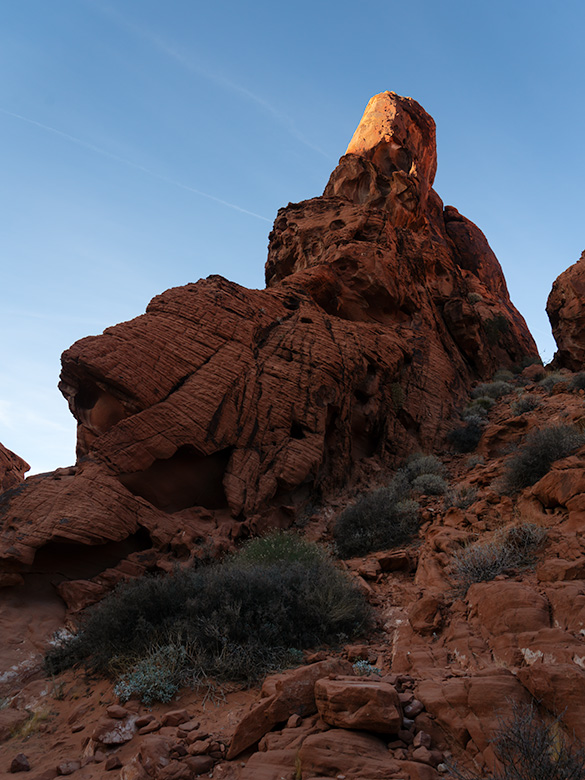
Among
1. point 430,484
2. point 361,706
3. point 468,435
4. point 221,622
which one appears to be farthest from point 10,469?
point 361,706

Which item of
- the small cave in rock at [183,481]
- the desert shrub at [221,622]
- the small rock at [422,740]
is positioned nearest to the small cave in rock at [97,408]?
the small cave in rock at [183,481]

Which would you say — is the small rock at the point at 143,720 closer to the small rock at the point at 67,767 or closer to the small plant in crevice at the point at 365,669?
the small rock at the point at 67,767

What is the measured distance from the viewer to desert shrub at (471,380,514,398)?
19105 millimetres

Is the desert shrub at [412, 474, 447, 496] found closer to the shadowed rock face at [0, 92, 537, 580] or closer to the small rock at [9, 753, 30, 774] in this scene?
the shadowed rock face at [0, 92, 537, 580]

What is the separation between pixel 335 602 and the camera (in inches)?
271

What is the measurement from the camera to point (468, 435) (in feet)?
51.2

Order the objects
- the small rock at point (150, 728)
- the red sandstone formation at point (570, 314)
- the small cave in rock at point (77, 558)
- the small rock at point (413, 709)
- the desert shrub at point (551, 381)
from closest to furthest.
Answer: the small rock at point (413, 709) → the small rock at point (150, 728) → the small cave in rock at point (77, 558) → the desert shrub at point (551, 381) → the red sandstone formation at point (570, 314)

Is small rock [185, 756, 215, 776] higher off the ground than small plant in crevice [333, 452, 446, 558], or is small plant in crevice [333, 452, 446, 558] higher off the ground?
small plant in crevice [333, 452, 446, 558]

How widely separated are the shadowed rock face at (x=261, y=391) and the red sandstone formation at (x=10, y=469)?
48.9 feet

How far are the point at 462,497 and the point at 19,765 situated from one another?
27.9 feet

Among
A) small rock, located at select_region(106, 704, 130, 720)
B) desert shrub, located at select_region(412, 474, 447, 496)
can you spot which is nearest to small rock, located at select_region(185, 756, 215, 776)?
small rock, located at select_region(106, 704, 130, 720)

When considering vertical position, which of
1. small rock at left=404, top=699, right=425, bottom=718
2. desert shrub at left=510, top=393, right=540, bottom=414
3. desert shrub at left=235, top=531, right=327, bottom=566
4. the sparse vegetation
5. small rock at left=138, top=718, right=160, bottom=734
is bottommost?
small rock at left=138, top=718, right=160, bottom=734

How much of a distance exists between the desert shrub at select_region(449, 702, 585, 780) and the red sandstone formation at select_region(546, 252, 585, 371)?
57.7 ft

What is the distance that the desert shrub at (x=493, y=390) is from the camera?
19.1m
